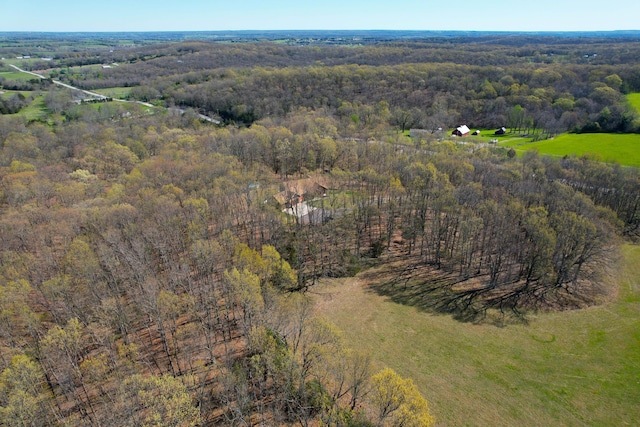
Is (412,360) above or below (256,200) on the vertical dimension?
below

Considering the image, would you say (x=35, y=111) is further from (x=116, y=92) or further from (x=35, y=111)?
(x=116, y=92)

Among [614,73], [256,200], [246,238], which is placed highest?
[614,73]

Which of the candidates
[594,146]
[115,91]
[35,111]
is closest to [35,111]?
[35,111]

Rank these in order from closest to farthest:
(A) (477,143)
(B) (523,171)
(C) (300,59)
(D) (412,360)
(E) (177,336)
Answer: (E) (177,336), (D) (412,360), (B) (523,171), (A) (477,143), (C) (300,59)

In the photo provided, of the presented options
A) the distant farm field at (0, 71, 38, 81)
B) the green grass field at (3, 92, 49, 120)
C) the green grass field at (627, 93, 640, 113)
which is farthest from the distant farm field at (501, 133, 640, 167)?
the distant farm field at (0, 71, 38, 81)

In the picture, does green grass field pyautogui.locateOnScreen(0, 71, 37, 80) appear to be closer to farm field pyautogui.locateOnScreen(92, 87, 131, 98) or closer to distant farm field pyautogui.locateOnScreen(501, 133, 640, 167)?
farm field pyautogui.locateOnScreen(92, 87, 131, 98)

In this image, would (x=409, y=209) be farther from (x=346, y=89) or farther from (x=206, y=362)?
(x=346, y=89)

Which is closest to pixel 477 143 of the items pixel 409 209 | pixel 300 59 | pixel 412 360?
pixel 409 209

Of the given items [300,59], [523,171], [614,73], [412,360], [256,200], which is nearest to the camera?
[412,360]
